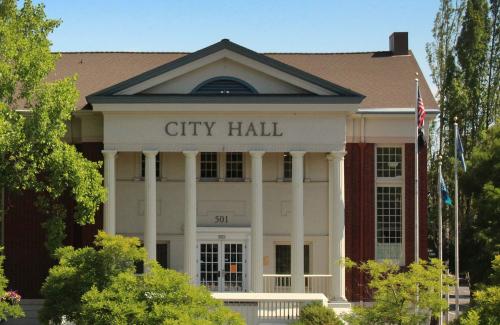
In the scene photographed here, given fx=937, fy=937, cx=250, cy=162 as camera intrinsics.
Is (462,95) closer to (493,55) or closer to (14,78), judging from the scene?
(493,55)

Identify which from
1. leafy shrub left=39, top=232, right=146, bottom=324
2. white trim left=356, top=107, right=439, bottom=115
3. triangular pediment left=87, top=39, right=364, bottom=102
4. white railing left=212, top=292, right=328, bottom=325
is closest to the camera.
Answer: leafy shrub left=39, top=232, right=146, bottom=324

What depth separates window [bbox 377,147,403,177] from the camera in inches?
1478

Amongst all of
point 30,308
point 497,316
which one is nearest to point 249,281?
point 30,308

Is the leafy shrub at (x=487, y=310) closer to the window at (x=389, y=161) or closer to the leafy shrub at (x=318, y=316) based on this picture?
the leafy shrub at (x=318, y=316)

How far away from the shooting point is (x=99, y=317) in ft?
76.3

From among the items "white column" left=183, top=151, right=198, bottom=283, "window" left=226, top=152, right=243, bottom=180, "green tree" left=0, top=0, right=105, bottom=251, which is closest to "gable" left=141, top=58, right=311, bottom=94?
"white column" left=183, top=151, right=198, bottom=283

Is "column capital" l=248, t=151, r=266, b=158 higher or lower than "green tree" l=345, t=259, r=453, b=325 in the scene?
higher

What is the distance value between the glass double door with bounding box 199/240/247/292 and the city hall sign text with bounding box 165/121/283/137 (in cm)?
465

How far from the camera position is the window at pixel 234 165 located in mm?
37594

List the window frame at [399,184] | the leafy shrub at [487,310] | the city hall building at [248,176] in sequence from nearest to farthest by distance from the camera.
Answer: the leafy shrub at [487,310]
the city hall building at [248,176]
the window frame at [399,184]

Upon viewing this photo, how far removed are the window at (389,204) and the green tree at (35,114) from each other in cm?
1239

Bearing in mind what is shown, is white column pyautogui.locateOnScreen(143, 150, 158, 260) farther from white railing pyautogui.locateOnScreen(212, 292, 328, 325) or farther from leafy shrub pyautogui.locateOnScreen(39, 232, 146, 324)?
leafy shrub pyautogui.locateOnScreen(39, 232, 146, 324)

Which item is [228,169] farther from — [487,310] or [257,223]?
[487,310]

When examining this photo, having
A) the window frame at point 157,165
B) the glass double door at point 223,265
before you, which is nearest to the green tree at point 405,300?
the glass double door at point 223,265
